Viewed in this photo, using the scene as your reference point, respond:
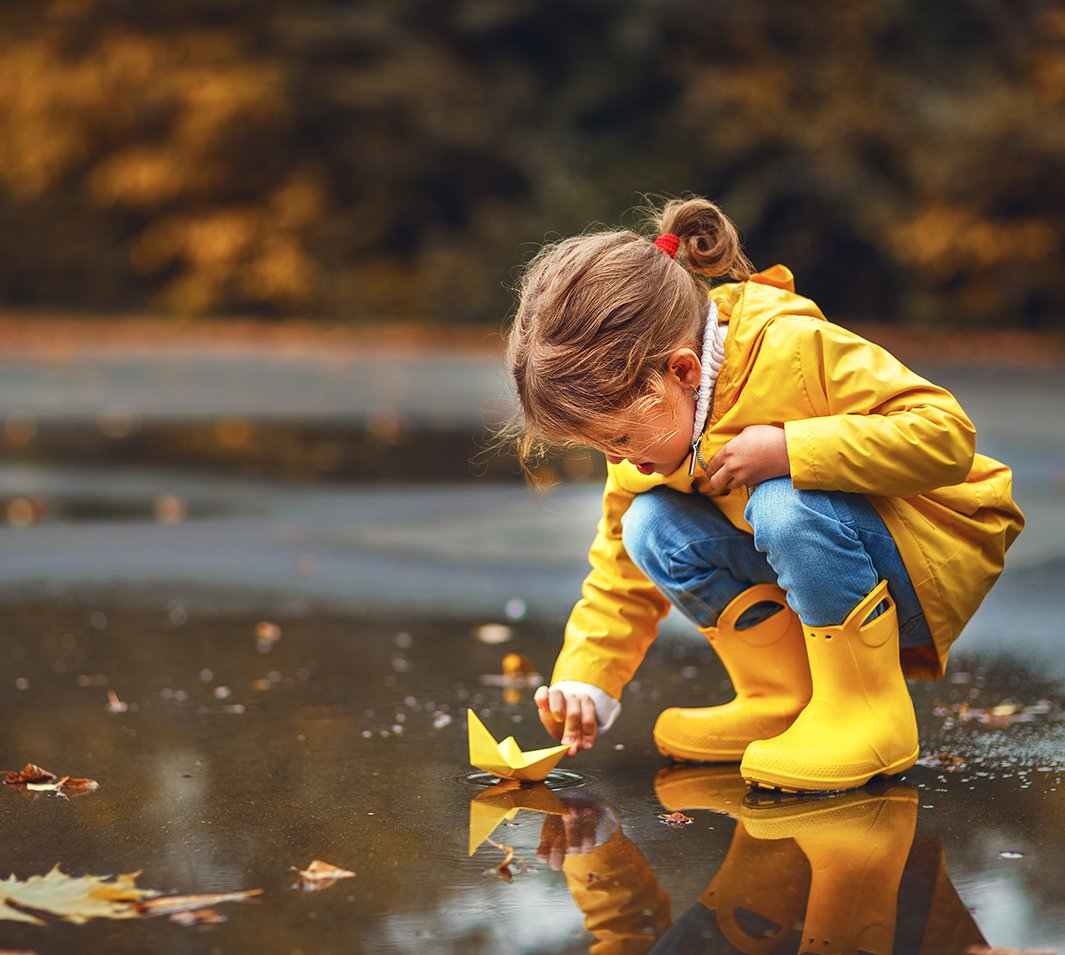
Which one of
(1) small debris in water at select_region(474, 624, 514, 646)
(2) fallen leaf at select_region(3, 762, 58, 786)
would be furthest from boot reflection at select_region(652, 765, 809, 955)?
(1) small debris in water at select_region(474, 624, 514, 646)

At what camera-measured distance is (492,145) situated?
17562mm

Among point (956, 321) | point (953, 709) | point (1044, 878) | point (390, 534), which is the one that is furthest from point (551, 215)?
point (1044, 878)

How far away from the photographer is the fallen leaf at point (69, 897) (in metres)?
2.20

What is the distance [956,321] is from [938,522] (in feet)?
41.6

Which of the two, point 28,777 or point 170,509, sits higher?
point 170,509

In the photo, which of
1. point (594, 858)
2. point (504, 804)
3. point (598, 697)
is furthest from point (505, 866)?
point (598, 697)

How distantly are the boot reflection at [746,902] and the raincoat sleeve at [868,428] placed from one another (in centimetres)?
57

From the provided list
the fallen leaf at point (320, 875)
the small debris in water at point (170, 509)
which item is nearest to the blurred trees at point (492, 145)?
the small debris in water at point (170, 509)

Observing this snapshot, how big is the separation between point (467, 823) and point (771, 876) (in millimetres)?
534

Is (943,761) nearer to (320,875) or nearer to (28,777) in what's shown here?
(320,875)

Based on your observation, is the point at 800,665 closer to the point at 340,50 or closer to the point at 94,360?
the point at 94,360

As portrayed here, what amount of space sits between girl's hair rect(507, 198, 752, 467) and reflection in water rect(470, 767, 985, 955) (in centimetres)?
60

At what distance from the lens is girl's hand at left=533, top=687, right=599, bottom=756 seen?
2.88 meters

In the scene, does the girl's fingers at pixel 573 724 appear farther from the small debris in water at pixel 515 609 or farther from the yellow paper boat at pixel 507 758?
the small debris in water at pixel 515 609
